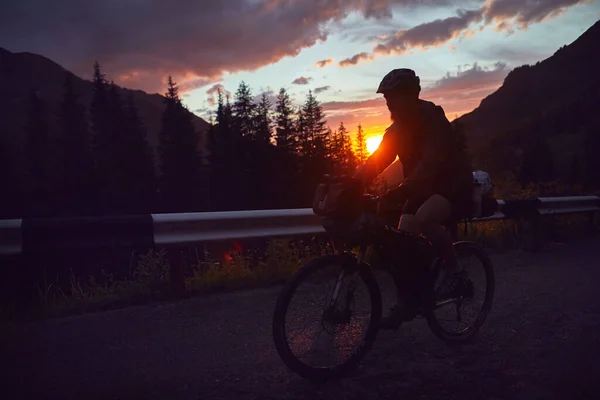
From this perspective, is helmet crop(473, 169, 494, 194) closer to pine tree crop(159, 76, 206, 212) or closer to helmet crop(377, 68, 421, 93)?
helmet crop(377, 68, 421, 93)

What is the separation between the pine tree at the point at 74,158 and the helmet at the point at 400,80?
66710 millimetres

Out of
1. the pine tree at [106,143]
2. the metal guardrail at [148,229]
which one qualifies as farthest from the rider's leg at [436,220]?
the pine tree at [106,143]

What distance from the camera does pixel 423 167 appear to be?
3436mm

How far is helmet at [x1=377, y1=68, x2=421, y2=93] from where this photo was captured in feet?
11.6

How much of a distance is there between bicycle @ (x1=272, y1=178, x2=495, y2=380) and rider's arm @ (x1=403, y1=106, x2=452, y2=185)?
366 millimetres

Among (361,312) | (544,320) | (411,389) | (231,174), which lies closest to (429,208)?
(361,312)

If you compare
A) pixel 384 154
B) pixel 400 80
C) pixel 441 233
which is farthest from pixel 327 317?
pixel 400 80

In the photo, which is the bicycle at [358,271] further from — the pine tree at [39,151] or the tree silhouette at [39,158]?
the pine tree at [39,151]

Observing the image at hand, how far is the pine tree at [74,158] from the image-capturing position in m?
65.9

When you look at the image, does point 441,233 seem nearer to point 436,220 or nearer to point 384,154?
point 436,220

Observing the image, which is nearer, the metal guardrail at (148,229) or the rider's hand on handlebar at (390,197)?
the rider's hand on handlebar at (390,197)

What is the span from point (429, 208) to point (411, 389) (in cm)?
127

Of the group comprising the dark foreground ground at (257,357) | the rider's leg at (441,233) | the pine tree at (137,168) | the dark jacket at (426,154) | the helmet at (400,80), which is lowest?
the dark foreground ground at (257,357)

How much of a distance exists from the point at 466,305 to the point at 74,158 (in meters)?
74.1
